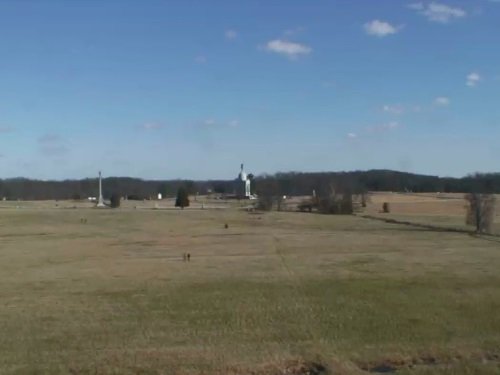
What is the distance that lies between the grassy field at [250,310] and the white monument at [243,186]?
136m

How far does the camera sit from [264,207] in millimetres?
128000

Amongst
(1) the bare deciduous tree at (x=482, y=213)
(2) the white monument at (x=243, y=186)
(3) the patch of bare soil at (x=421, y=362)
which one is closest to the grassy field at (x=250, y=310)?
(3) the patch of bare soil at (x=421, y=362)

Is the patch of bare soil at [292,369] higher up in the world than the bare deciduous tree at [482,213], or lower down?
lower down

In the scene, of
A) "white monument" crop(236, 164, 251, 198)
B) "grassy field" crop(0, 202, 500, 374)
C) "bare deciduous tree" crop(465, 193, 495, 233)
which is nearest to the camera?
"grassy field" crop(0, 202, 500, 374)

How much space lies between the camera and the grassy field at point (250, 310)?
1509cm

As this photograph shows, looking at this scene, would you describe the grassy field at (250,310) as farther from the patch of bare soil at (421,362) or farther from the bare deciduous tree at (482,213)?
the bare deciduous tree at (482,213)

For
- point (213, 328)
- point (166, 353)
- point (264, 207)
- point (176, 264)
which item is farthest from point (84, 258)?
point (264, 207)

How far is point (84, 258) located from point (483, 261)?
2187 centimetres

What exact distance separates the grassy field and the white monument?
446 feet

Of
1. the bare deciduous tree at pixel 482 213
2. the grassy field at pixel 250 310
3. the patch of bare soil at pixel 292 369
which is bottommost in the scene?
the patch of bare soil at pixel 292 369

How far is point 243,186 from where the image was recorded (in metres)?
188

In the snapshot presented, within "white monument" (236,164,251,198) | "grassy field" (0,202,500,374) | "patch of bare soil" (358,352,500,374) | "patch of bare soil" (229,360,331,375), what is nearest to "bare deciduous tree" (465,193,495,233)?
"grassy field" (0,202,500,374)

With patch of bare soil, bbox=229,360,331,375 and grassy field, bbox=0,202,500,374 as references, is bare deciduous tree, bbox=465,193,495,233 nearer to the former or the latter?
grassy field, bbox=0,202,500,374

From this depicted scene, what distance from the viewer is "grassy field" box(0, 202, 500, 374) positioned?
594 inches
